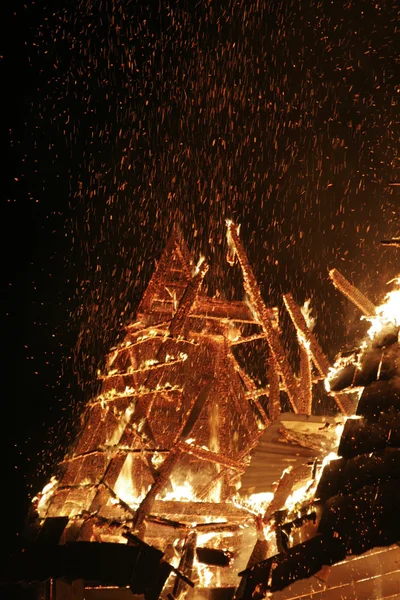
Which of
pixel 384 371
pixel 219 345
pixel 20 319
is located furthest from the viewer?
pixel 20 319

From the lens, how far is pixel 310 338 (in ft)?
35.7

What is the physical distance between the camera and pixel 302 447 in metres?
9.02

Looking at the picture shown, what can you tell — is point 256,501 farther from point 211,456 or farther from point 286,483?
A: point 211,456

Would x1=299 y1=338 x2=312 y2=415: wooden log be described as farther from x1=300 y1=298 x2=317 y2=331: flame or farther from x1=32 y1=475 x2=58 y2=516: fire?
x1=32 y1=475 x2=58 y2=516: fire

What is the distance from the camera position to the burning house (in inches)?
282

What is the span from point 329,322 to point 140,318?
40.1 feet

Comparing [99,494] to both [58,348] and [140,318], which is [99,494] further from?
[58,348]

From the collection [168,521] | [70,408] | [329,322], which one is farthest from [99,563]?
[70,408]

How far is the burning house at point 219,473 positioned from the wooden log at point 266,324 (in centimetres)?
3

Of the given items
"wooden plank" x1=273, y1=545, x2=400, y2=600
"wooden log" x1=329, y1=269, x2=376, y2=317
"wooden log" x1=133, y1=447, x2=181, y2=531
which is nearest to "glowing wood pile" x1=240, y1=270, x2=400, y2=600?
"wooden plank" x1=273, y1=545, x2=400, y2=600

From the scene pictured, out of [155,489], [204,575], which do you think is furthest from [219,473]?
[204,575]

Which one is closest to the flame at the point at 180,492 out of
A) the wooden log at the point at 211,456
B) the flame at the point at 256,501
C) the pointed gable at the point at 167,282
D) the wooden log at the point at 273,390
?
the wooden log at the point at 211,456

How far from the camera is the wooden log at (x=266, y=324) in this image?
10.7m

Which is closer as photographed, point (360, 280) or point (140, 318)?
point (140, 318)
